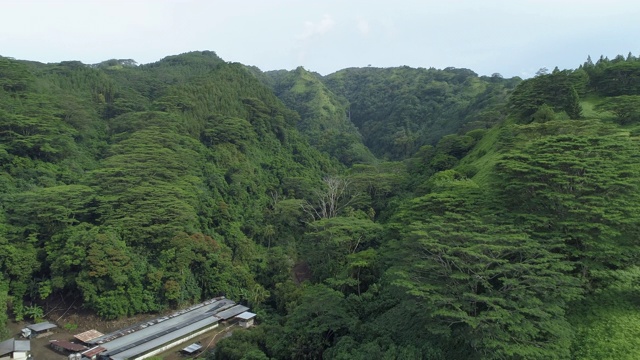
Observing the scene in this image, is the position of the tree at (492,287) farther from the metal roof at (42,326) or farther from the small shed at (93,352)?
the metal roof at (42,326)

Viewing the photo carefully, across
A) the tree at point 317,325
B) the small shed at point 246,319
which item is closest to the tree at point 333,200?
the small shed at point 246,319

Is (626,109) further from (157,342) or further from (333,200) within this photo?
(157,342)

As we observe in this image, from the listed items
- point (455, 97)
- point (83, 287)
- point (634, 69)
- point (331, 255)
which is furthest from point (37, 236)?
point (455, 97)

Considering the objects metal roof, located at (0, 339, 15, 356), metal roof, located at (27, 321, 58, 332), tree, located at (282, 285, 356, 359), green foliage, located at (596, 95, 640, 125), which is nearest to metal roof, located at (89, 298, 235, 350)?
metal roof, located at (27, 321, 58, 332)

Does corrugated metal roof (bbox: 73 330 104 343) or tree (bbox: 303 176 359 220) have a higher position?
tree (bbox: 303 176 359 220)

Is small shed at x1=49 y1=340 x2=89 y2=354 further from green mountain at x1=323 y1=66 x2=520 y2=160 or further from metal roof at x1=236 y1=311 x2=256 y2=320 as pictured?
green mountain at x1=323 y1=66 x2=520 y2=160

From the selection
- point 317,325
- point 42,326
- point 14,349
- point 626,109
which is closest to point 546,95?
point 626,109
